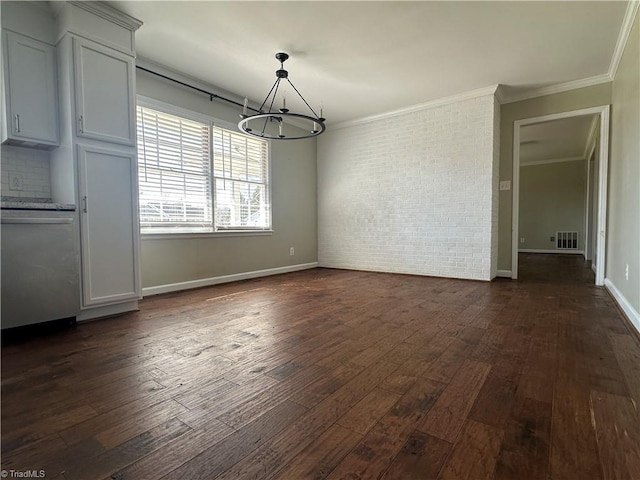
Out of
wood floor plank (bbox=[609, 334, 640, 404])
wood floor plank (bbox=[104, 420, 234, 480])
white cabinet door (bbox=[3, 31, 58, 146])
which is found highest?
white cabinet door (bbox=[3, 31, 58, 146])

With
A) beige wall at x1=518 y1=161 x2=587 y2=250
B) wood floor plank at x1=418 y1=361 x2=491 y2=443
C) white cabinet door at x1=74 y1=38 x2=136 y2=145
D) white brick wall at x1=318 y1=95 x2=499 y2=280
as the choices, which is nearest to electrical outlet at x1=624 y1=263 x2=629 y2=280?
white brick wall at x1=318 y1=95 x2=499 y2=280

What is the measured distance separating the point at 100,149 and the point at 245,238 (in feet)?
7.72

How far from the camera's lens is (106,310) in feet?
9.35

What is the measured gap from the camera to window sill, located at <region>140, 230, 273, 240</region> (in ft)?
12.0

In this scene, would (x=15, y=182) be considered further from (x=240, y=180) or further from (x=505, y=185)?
(x=505, y=185)

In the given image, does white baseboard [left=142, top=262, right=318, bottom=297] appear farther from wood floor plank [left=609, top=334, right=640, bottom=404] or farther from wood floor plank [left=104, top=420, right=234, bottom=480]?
wood floor plank [left=609, top=334, right=640, bottom=404]

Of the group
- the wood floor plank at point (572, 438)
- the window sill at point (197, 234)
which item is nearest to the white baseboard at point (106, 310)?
the window sill at point (197, 234)

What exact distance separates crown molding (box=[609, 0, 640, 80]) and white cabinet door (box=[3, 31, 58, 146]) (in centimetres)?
493

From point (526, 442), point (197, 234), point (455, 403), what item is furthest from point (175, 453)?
point (197, 234)

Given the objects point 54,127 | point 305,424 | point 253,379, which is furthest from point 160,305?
point 305,424

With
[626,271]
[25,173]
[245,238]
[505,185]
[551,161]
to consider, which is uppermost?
[551,161]

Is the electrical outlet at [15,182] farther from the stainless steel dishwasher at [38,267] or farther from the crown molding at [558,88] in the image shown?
the crown molding at [558,88]

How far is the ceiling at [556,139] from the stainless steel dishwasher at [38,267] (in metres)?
6.23

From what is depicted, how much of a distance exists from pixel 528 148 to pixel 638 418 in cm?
792
